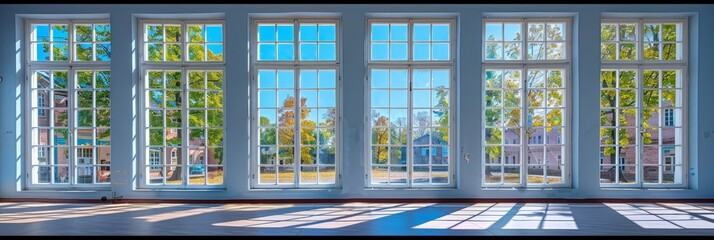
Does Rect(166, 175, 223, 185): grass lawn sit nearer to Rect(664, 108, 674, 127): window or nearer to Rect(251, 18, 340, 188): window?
Rect(251, 18, 340, 188): window

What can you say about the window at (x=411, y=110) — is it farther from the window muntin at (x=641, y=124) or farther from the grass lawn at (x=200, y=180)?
the window muntin at (x=641, y=124)

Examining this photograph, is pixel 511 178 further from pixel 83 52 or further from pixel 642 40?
pixel 83 52

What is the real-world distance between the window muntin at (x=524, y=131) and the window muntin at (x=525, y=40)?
253 mm

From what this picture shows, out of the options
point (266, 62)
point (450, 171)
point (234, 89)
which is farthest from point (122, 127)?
point (450, 171)

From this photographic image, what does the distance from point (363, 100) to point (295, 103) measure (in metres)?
1.22

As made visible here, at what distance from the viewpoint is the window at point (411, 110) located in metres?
6.79

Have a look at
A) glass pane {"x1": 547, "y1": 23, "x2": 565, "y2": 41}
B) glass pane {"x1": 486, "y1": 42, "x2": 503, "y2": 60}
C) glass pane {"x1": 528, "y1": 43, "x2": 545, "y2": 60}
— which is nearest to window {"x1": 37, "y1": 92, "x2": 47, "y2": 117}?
glass pane {"x1": 486, "y1": 42, "x2": 503, "y2": 60}

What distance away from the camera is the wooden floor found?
4.62 meters

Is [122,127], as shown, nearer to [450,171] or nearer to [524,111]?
[450,171]

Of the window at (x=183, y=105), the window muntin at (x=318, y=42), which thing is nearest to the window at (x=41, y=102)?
the window at (x=183, y=105)

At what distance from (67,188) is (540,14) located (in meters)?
8.85

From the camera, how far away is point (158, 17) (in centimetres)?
676

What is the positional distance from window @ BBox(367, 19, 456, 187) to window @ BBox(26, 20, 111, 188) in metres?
Result: 4.76

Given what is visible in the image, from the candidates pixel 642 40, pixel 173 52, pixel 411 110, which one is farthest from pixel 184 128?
pixel 642 40
